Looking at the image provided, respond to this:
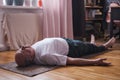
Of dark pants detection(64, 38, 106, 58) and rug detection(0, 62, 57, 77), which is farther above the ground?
dark pants detection(64, 38, 106, 58)

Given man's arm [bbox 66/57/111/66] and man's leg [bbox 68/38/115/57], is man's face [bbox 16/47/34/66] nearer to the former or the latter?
man's arm [bbox 66/57/111/66]

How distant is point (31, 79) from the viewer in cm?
168

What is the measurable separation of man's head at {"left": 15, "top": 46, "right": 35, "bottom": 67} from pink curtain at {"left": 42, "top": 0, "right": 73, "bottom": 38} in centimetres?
142

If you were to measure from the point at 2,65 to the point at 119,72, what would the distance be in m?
1.15

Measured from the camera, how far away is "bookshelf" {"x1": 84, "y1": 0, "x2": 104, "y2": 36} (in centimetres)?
476

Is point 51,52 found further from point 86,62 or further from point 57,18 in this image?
point 57,18

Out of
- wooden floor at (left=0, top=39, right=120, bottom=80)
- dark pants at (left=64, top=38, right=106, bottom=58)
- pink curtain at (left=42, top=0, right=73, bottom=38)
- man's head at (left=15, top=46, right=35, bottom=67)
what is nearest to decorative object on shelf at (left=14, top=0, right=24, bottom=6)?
pink curtain at (left=42, top=0, right=73, bottom=38)

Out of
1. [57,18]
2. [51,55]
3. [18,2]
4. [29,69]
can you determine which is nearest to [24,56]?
[29,69]

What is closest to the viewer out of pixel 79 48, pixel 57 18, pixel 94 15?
pixel 79 48

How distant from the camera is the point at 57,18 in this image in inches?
141

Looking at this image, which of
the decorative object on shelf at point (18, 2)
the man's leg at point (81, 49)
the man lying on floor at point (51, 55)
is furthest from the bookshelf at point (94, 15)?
the man lying on floor at point (51, 55)

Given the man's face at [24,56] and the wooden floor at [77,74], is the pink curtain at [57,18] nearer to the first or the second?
the man's face at [24,56]

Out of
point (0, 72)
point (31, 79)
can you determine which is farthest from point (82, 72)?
point (0, 72)

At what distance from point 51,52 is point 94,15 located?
9.70 feet
